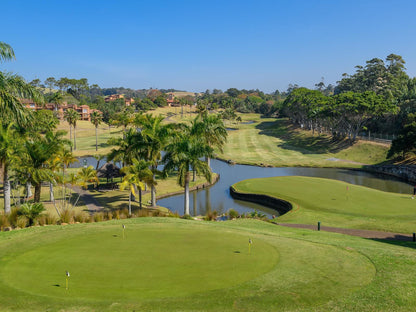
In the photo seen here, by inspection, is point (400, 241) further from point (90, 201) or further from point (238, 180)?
point (238, 180)

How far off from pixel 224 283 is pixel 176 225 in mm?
9728

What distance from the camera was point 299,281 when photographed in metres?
13.3

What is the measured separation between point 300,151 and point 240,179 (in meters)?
34.8

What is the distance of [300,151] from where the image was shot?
86.9m

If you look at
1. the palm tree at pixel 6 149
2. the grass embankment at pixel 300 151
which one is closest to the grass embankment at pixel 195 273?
the palm tree at pixel 6 149

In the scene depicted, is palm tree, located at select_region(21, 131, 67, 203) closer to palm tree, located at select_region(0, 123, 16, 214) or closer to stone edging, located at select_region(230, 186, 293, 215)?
palm tree, located at select_region(0, 123, 16, 214)

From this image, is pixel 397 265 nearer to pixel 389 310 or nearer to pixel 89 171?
A: pixel 389 310

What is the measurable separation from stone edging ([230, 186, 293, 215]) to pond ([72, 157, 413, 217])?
78 cm

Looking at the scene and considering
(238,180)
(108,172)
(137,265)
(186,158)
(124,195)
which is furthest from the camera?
(238,180)

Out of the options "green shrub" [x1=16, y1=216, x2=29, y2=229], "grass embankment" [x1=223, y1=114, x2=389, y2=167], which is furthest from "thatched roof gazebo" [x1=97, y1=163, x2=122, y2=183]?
"grass embankment" [x1=223, y1=114, x2=389, y2=167]

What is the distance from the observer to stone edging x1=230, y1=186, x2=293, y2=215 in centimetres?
3809

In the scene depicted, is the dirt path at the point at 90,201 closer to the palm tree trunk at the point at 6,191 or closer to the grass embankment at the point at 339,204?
the palm tree trunk at the point at 6,191

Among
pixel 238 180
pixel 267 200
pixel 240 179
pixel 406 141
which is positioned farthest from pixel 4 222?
pixel 406 141

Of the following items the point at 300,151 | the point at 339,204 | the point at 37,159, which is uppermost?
the point at 37,159
